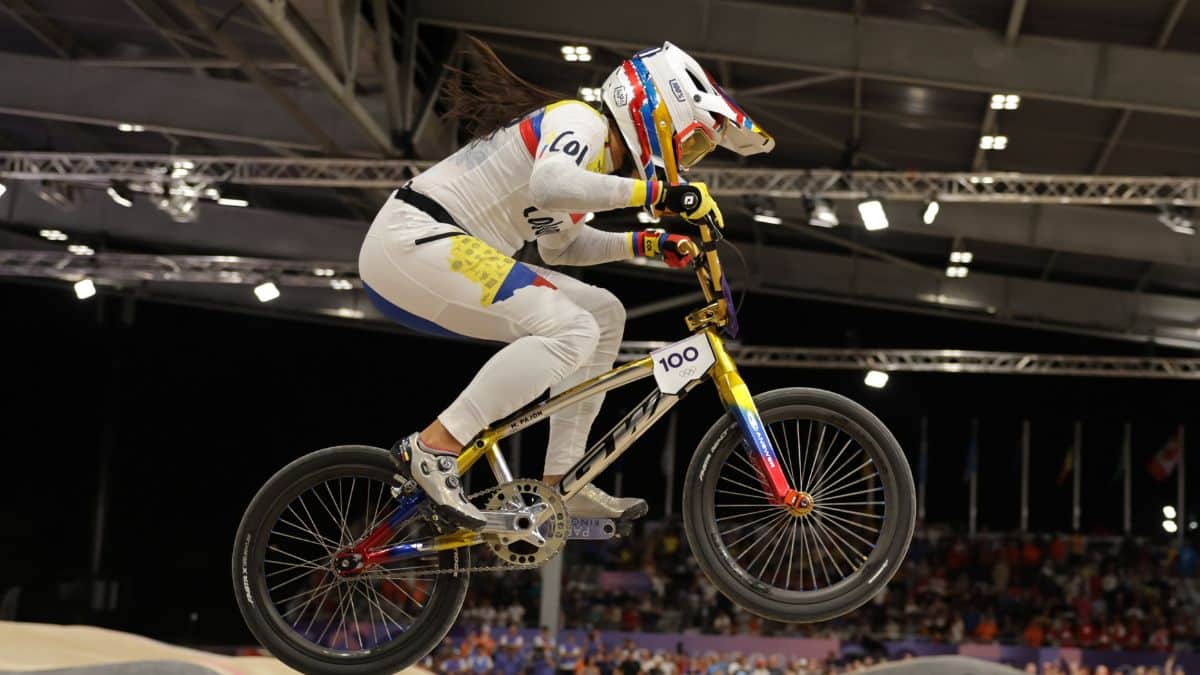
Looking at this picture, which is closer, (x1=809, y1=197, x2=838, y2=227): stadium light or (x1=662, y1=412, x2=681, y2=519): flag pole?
(x1=809, y1=197, x2=838, y2=227): stadium light

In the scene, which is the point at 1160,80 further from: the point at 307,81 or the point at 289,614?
the point at 289,614

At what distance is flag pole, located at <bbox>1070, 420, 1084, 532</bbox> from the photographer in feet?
77.4

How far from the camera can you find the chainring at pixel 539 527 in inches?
161

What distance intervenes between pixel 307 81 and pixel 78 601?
11.5 meters

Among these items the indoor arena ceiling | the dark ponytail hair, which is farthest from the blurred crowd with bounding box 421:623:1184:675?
the dark ponytail hair

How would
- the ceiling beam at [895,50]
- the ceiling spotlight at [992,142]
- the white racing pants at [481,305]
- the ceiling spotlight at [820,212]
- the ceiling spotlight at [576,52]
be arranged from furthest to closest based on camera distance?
the ceiling spotlight at [820,212]
the ceiling spotlight at [992,142]
the ceiling spotlight at [576,52]
the ceiling beam at [895,50]
the white racing pants at [481,305]

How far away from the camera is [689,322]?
4.25m

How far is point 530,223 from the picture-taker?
4336mm

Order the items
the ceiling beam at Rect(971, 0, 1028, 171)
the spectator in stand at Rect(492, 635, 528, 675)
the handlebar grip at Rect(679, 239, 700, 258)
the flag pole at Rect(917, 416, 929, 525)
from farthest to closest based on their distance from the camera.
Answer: the flag pole at Rect(917, 416, 929, 525) → the spectator in stand at Rect(492, 635, 528, 675) → the ceiling beam at Rect(971, 0, 1028, 171) → the handlebar grip at Rect(679, 239, 700, 258)

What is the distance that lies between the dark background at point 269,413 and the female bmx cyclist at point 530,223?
697 inches

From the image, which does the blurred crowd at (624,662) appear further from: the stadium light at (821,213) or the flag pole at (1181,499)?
the flag pole at (1181,499)

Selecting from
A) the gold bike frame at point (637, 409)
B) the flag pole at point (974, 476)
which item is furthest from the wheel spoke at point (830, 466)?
the flag pole at point (974, 476)

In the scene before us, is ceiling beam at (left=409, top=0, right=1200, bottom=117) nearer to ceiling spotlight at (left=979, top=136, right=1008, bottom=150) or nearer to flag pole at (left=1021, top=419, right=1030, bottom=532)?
ceiling spotlight at (left=979, top=136, right=1008, bottom=150)

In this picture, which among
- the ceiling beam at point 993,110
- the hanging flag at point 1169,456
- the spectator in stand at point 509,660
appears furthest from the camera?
the hanging flag at point 1169,456
